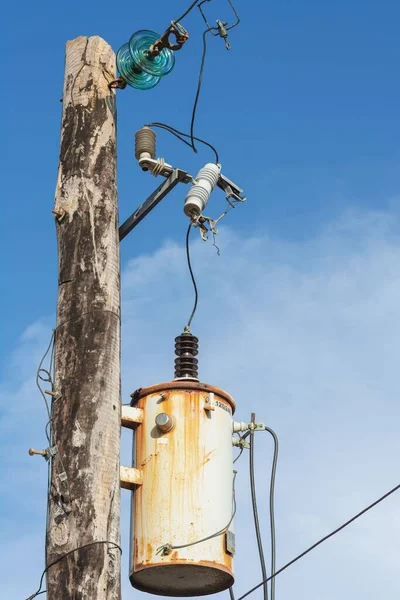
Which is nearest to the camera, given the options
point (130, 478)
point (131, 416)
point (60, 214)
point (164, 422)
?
point (60, 214)

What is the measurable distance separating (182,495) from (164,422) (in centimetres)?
48

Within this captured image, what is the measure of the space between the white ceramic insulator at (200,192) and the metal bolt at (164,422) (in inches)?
49.8

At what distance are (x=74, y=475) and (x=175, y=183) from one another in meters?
2.07

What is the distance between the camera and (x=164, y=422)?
661cm

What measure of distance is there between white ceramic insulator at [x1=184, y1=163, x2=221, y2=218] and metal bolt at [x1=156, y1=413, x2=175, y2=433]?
49.8 inches

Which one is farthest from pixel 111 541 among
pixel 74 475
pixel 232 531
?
pixel 232 531

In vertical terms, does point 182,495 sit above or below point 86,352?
below

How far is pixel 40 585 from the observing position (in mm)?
5254

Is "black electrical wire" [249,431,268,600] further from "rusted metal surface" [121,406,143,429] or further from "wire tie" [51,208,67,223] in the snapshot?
"wire tie" [51,208,67,223]

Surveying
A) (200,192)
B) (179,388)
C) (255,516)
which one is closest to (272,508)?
(255,516)

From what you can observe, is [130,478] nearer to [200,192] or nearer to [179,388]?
[179,388]

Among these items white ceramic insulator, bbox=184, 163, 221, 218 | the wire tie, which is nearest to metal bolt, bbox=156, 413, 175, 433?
white ceramic insulator, bbox=184, 163, 221, 218

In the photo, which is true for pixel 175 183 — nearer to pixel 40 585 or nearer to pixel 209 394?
pixel 209 394

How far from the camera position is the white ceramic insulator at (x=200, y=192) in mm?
6457
